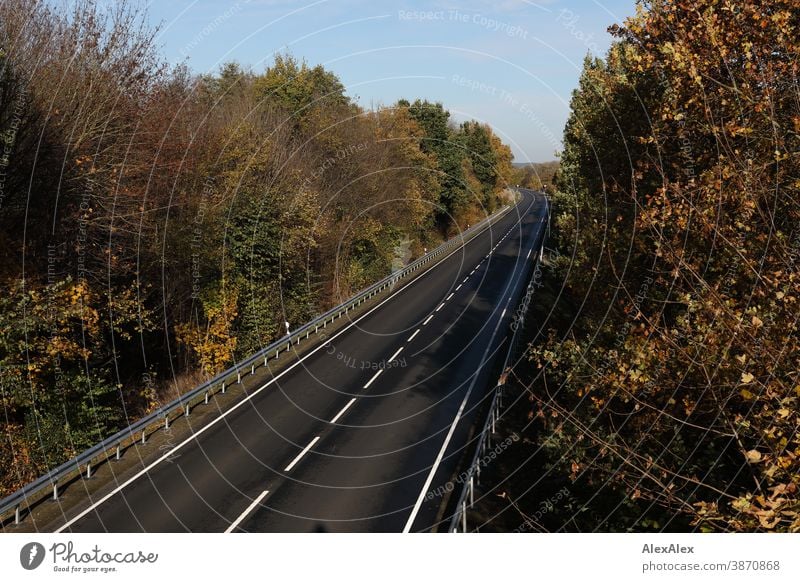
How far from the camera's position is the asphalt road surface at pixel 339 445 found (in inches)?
632

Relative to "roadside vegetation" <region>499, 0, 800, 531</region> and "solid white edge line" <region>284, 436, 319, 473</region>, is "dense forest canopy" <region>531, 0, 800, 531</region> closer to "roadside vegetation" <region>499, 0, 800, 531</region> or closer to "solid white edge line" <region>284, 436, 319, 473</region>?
"roadside vegetation" <region>499, 0, 800, 531</region>

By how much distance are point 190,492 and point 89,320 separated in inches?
400

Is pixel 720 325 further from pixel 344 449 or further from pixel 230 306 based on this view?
pixel 230 306

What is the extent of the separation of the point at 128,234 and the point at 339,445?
47.9 feet

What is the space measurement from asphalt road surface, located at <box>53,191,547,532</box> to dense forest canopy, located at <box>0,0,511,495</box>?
5282mm

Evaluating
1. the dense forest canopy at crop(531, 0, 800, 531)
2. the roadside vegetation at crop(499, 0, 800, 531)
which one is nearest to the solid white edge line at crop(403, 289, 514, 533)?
the roadside vegetation at crop(499, 0, 800, 531)

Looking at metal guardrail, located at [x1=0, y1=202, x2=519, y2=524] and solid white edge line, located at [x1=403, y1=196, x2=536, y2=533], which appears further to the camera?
solid white edge line, located at [x1=403, y1=196, x2=536, y2=533]

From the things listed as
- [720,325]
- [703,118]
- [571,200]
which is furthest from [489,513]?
[571,200]

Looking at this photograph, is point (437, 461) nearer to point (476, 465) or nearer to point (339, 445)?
point (476, 465)

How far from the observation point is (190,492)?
55.8ft

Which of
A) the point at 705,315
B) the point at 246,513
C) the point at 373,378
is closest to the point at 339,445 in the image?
the point at 246,513

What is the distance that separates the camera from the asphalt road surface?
16.1 m

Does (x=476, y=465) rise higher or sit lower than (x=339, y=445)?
higher

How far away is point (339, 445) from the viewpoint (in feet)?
68.6
